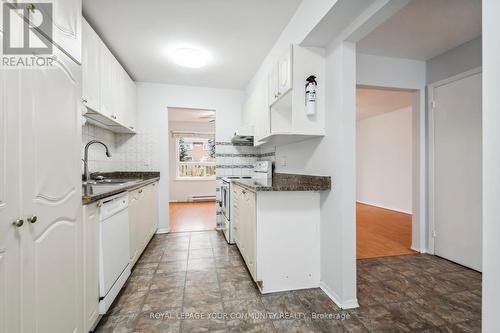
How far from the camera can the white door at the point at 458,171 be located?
2.30 m

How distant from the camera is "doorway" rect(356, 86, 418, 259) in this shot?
11.4 ft

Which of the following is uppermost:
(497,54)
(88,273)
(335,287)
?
(497,54)

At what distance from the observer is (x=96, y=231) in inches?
58.0

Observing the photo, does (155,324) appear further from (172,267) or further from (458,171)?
(458,171)

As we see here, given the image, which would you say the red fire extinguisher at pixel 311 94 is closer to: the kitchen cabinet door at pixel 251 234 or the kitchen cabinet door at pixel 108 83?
the kitchen cabinet door at pixel 251 234

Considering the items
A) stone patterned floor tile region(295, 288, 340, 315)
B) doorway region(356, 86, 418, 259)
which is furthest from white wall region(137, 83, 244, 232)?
stone patterned floor tile region(295, 288, 340, 315)

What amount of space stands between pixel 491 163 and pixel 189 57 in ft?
9.33

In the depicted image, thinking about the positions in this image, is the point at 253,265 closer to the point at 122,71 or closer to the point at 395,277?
the point at 395,277

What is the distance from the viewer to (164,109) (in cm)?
376

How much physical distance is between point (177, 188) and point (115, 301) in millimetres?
4978

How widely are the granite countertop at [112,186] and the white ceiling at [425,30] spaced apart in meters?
2.80

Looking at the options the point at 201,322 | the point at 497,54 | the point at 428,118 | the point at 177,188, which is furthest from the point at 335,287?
the point at 177,188

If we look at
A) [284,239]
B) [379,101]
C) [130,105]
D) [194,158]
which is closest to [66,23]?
[284,239]

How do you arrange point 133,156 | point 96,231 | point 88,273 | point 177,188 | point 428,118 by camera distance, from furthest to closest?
point 177,188 < point 133,156 < point 428,118 < point 96,231 < point 88,273
